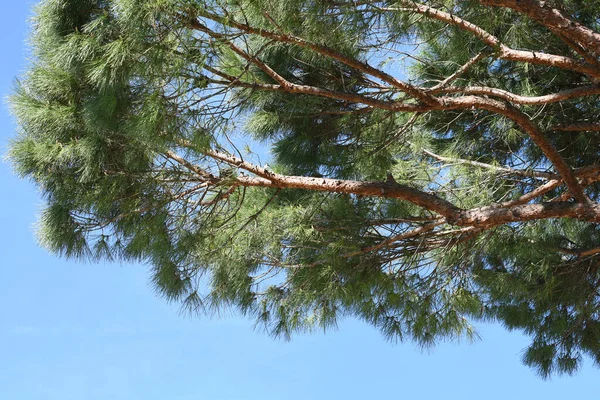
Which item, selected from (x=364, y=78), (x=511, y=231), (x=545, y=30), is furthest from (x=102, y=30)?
(x=511, y=231)

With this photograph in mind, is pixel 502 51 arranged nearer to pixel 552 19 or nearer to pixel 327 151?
pixel 552 19

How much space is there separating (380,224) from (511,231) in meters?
0.87

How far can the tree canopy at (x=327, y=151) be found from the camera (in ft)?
10.0

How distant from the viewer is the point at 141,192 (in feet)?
11.8

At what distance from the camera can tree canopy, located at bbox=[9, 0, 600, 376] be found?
10.0ft

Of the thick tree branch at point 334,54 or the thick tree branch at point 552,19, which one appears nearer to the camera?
the thick tree branch at point 552,19

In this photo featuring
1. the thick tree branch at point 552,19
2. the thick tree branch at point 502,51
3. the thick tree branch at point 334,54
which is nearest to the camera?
the thick tree branch at point 552,19

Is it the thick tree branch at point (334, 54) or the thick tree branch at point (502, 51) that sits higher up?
the thick tree branch at point (502, 51)

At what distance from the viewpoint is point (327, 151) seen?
4227mm

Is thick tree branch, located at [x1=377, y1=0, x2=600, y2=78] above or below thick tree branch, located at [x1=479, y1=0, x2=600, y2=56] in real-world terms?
above

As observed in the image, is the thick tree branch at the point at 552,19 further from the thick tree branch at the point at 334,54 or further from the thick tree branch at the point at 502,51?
the thick tree branch at the point at 334,54

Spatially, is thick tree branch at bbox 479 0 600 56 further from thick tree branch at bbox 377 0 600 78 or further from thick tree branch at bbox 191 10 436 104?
thick tree branch at bbox 191 10 436 104

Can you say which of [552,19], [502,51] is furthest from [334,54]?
[552,19]

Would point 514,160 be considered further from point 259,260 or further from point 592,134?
point 259,260
